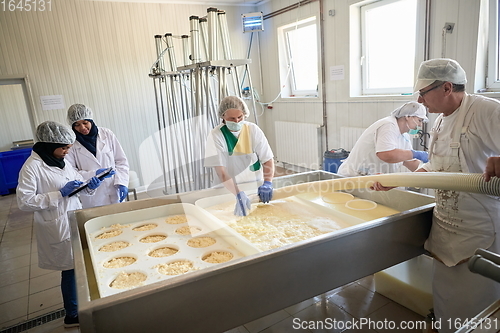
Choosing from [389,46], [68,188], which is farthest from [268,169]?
[389,46]

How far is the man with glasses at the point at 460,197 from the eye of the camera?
1298 millimetres

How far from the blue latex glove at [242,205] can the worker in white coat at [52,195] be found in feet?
3.01

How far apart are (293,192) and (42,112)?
4.06 metres

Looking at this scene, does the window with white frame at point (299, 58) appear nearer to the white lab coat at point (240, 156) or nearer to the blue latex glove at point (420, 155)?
the blue latex glove at point (420, 155)

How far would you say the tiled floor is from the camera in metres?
1.91

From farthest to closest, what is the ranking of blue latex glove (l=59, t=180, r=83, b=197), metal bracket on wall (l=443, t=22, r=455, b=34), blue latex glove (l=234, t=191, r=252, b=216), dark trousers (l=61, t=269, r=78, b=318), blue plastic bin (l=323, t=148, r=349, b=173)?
blue plastic bin (l=323, t=148, r=349, b=173) → metal bracket on wall (l=443, t=22, r=455, b=34) → dark trousers (l=61, t=269, r=78, b=318) → blue latex glove (l=59, t=180, r=83, b=197) → blue latex glove (l=234, t=191, r=252, b=216)

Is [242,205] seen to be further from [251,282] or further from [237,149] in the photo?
[251,282]

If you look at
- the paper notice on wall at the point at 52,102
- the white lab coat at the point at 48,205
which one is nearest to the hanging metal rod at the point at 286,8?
the paper notice on wall at the point at 52,102

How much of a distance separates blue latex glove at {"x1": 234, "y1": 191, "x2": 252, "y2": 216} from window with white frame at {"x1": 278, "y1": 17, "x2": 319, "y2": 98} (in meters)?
3.35

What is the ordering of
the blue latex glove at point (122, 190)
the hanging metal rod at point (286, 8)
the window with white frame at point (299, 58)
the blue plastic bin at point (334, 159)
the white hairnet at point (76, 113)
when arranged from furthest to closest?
the window with white frame at point (299, 58), the hanging metal rod at point (286, 8), the blue plastic bin at point (334, 159), the blue latex glove at point (122, 190), the white hairnet at point (76, 113)

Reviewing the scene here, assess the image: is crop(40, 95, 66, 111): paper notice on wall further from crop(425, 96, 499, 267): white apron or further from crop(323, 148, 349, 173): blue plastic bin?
crop(425, 96, 499, 267): white apron

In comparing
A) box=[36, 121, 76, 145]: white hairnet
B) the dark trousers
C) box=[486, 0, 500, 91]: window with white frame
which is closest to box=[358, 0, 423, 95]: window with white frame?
box=[486, 0, 500, 91]: window with white frame

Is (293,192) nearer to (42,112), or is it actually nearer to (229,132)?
(229,132)

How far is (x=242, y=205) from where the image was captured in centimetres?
177
